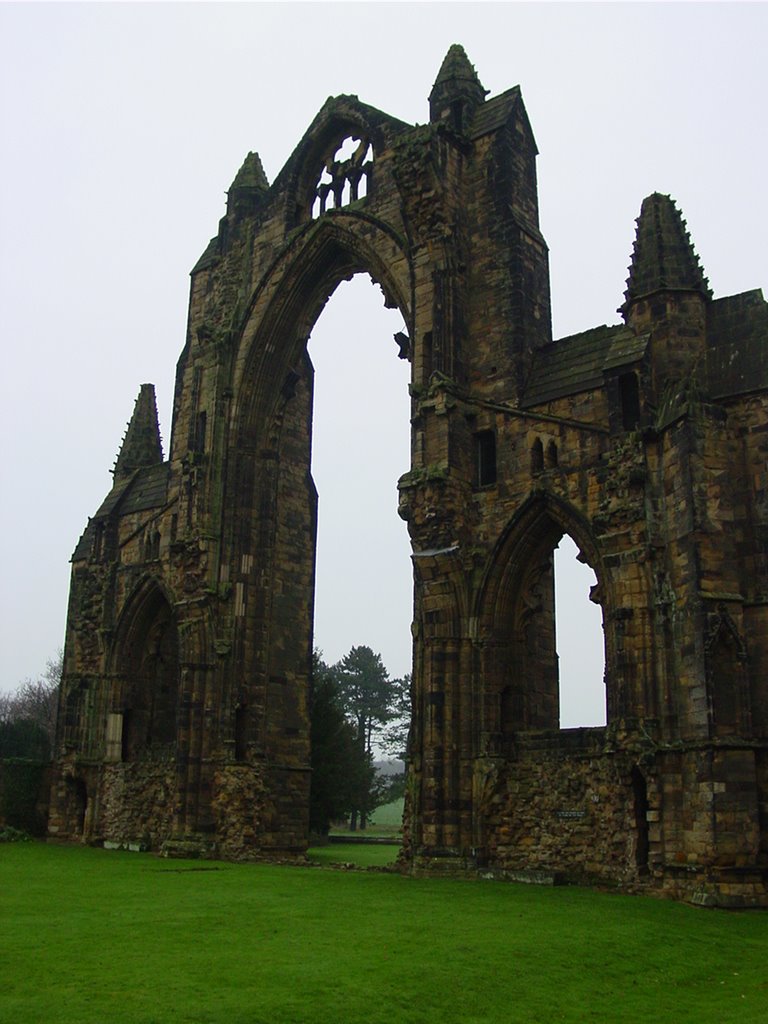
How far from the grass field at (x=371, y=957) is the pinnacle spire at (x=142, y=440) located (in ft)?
47.4

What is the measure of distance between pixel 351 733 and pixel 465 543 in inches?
687

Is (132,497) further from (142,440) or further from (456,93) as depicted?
(456,93)

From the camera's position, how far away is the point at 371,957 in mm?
8781

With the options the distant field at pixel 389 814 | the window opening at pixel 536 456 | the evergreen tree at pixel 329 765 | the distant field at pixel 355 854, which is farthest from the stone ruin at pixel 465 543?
the distant field at pixel 389 814

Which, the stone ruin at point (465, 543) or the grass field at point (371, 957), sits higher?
the stone ruin at point (465, 543)

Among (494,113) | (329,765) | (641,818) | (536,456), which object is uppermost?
(494,113)

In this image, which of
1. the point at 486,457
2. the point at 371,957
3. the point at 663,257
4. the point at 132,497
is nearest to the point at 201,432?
the point at 132,497

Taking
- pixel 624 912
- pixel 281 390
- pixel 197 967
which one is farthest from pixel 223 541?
pixel 197 967

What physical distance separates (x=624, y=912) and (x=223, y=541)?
1251cm

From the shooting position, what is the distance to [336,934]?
33.0 ft

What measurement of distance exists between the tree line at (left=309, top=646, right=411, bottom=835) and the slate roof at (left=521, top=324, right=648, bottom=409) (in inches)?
366

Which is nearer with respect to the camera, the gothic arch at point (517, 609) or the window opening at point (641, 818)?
the window opening at point (641, 818)

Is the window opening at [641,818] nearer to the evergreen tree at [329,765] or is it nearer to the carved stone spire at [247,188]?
the evergreen tree at [329,765]

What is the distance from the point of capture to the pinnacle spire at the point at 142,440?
27.5 meters
